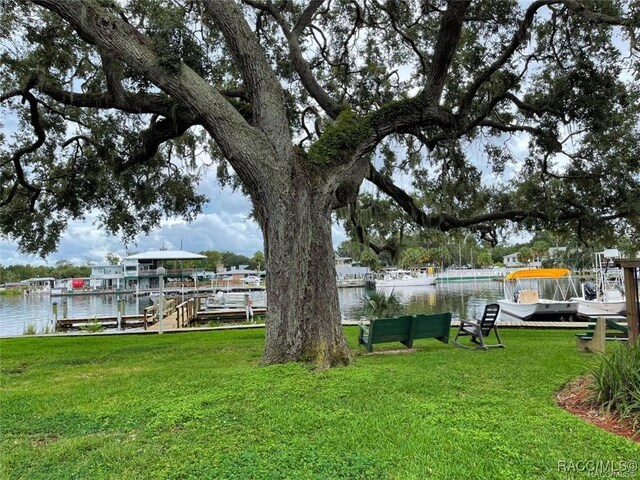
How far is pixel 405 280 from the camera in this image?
185 feet

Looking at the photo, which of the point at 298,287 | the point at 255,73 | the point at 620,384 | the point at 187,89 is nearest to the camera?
the point at 620,384

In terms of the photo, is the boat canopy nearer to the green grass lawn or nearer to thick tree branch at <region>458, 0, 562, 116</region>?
thick tree branch at <region>458, 0, 562, 116</region>

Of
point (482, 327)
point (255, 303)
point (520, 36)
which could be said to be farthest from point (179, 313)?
point (520, 36)

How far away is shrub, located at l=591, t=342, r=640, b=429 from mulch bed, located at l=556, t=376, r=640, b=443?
0.20ft

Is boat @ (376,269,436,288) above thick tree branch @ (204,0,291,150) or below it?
below

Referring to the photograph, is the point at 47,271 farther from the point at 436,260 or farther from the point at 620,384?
the point at 620,384

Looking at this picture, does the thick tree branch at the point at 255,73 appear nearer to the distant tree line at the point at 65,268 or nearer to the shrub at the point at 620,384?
the shrub at the point at 620,384

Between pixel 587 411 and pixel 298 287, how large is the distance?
3.24 metres

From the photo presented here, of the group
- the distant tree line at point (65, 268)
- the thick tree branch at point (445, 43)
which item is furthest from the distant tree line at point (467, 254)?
the distant tree line at point (65, 268)

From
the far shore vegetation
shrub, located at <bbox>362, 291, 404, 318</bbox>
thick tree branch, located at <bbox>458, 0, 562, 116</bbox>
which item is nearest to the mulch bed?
thick tree branch, located at <bbox>458, 0, 562, 116</bbox>

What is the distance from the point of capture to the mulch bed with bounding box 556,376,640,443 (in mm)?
3238

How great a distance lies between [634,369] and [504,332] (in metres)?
7.54

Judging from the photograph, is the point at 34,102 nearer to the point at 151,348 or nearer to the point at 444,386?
the point at 151,348

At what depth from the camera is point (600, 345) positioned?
20.7 feet
